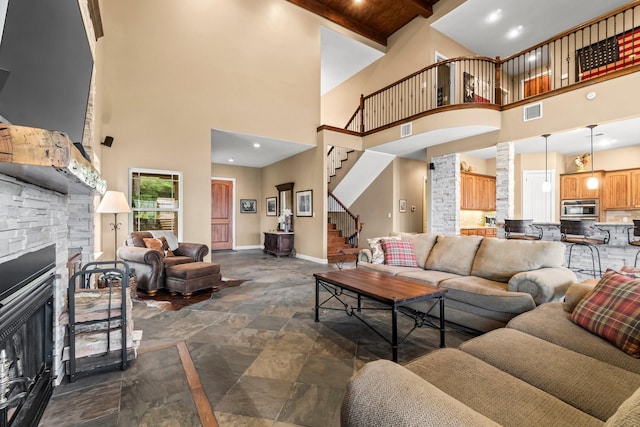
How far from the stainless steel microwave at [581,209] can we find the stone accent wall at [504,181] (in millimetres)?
3261

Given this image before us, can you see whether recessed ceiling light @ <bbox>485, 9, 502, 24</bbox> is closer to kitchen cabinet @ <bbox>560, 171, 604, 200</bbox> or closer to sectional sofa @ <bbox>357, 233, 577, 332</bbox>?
kitchen cabinet @ <bbox>560, 171, 604, 200</bbox>

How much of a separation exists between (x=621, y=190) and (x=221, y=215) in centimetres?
1065

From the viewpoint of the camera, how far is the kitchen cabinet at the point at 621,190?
6.70 metres

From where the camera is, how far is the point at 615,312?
1.65 meters

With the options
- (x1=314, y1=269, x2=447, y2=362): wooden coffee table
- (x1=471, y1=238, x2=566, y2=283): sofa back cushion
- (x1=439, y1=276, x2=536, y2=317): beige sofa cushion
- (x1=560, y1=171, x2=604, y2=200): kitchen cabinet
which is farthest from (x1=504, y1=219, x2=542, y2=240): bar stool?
(x1=314, y1=269, x2=447, y2=362): wooden coffee table

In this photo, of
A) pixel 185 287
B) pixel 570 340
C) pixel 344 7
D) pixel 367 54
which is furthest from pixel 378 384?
pixel 367 54

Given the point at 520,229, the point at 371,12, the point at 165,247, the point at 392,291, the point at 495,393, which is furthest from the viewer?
the point at 371,12

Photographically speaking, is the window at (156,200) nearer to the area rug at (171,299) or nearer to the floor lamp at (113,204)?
the floor lamp at (113,204)

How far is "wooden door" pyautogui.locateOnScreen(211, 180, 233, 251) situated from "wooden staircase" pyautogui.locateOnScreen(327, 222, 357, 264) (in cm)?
344

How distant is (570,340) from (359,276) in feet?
5.77

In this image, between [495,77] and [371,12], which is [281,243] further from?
[371,12]

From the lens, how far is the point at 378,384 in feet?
3.08

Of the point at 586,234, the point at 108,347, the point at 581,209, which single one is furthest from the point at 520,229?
the point at 108,347

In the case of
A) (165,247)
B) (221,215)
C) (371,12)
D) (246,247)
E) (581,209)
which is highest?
(371,12)
